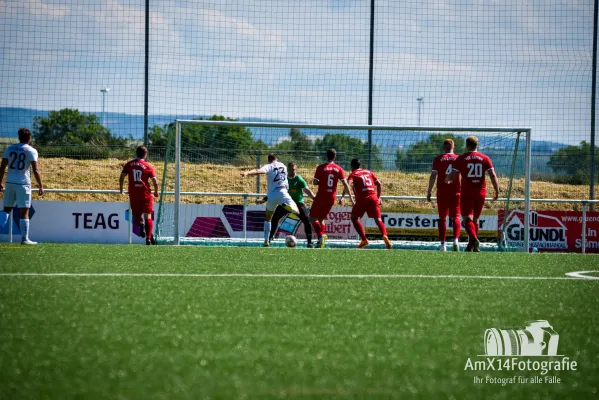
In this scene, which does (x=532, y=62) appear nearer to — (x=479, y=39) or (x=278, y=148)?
(x=479, y=39)

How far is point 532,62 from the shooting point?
15133 mm

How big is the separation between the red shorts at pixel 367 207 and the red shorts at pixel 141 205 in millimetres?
3643

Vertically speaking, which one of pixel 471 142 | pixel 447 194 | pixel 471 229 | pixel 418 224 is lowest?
pixel 418 224

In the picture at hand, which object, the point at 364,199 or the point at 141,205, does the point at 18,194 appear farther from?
the point at 364,199

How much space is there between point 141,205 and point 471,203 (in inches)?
227

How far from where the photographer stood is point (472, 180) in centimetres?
1106

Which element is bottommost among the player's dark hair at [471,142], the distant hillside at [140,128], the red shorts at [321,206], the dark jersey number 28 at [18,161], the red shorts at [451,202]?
the red shorts at [321,206]

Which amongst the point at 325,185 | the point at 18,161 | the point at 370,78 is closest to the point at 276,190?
the point at 325,185

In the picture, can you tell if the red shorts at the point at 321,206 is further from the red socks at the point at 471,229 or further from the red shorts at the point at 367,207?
the red socks at the point at 471,229

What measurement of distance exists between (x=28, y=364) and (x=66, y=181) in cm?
1650

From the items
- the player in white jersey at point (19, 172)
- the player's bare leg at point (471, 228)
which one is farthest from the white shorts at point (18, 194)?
the player's bare leg at point (471, 228)

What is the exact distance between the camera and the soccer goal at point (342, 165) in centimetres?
1434

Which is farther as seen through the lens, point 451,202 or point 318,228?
point 318,228

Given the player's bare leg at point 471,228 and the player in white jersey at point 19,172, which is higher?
the player in white jersey at point 19,172
